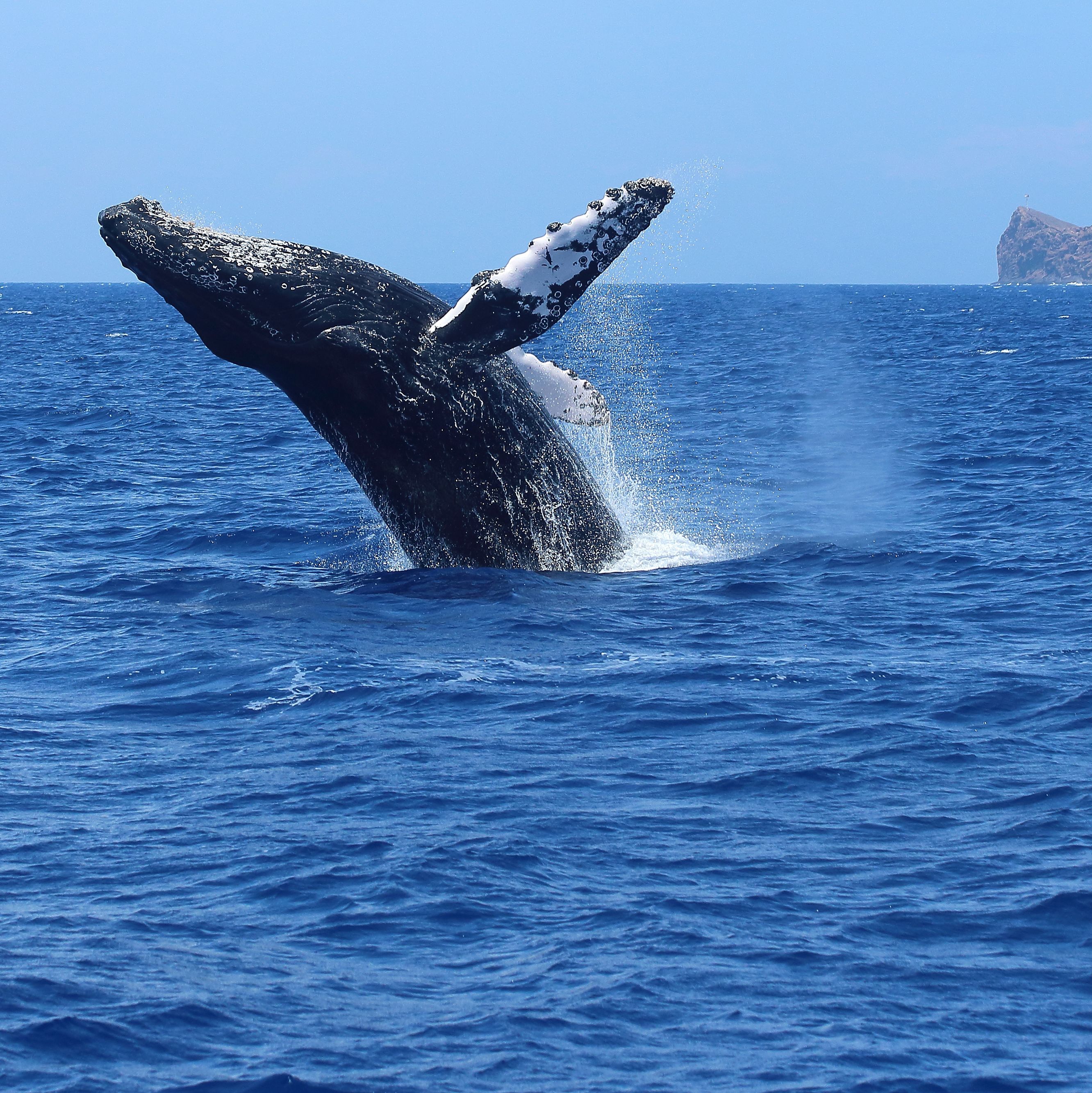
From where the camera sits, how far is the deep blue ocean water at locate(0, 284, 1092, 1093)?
5.80 m

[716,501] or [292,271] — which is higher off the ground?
[292,271]

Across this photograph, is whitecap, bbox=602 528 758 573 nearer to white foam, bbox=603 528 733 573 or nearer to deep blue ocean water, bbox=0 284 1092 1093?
white foam, bbox=603 528 733 573

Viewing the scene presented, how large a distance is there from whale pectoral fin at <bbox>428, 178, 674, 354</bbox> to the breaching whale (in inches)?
0.5

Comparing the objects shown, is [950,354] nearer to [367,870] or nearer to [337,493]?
[337,493]

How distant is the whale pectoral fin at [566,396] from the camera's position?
13.7m

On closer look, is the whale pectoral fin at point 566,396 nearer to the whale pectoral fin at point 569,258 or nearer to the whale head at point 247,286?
the whale head at point 247,286

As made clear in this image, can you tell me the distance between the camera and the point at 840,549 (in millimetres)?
15867

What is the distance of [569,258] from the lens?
1163cm

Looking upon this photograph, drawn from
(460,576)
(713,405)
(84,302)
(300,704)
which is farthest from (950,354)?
(84,302)

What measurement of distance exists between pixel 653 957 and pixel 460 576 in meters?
7.44

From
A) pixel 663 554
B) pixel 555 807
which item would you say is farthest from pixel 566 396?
pixel 555 807

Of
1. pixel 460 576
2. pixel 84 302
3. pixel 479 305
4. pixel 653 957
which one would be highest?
pixel 84 302

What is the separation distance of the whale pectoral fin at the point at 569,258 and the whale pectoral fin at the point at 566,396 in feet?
5.33

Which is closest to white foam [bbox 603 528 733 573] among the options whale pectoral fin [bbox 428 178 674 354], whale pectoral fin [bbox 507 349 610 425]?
whale pectoral fin [bbox 507 349 610 425]
